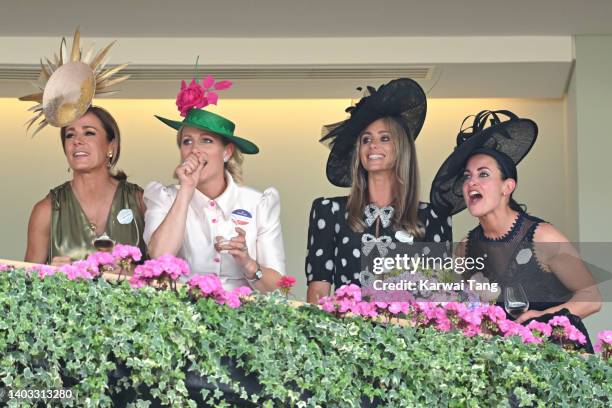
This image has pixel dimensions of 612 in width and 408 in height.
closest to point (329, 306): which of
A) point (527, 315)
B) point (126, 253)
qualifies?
point (126, 253)


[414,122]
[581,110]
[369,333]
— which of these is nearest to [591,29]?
[581,110]

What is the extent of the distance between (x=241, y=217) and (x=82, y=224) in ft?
2.17

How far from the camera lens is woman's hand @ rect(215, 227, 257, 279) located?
407 centimetres

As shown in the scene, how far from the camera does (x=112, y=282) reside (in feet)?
10.7

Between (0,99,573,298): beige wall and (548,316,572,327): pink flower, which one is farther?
(0,99,573,298): beige wall

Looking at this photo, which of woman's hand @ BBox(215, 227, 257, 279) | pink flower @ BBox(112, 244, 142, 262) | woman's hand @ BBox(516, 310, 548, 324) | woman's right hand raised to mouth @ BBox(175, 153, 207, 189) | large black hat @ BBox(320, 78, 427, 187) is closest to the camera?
pink flower @ BBox(112, 244, 142, 262)

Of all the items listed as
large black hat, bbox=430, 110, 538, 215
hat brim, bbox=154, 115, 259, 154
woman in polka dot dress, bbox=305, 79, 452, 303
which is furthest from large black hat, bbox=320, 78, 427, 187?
hat brim, bbox=154, 115, 259, 154

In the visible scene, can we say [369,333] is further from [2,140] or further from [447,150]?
[2,140]

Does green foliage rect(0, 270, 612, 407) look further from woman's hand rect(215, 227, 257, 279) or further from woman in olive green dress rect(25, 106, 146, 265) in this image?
woman in olive green dress rect(25, 106, 146, 265)

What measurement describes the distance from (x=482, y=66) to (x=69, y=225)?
9.44ft

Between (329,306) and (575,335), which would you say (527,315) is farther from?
(329,306)

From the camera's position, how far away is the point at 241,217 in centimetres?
443

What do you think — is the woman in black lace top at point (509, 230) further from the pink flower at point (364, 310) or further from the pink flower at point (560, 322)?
the pink flower at point (364, 310)

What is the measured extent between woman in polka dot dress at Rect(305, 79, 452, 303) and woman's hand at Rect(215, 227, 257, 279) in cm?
40
